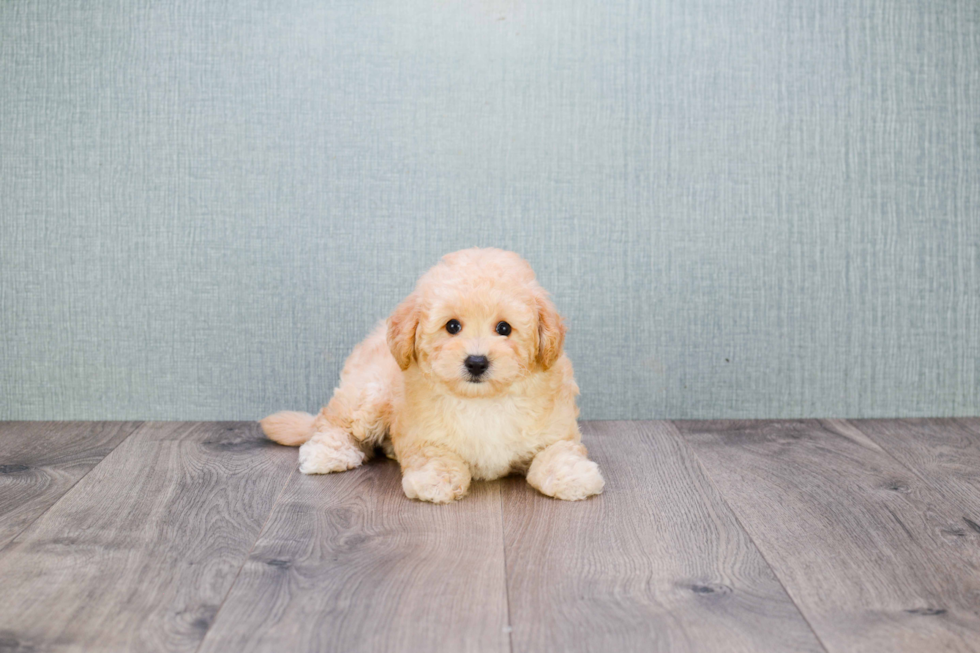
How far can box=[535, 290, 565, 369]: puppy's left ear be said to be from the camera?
5.41 feet

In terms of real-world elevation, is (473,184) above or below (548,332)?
above

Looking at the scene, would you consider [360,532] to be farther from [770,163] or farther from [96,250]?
[770,163]

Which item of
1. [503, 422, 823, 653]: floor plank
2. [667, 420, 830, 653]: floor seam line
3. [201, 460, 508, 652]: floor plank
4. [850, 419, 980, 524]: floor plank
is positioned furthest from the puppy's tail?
[850, 419, 980, 524]: floor plank

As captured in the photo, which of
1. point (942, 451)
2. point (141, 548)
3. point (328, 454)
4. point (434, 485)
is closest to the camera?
point (141, 548)

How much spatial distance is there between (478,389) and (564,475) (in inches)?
9.8

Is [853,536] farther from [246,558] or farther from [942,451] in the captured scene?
[246,558]

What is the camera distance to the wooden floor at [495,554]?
1.13 meters

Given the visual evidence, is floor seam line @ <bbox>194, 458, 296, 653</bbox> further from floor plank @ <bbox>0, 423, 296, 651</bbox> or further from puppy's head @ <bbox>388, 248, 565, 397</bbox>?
puppy's head @ <bbox>388, 248, 565, 397</bbox>

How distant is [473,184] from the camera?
7.41ft

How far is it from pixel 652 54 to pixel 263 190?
1100 millimetres

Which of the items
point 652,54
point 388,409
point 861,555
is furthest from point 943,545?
point 652,54

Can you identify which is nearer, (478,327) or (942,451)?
Result: (478,327)

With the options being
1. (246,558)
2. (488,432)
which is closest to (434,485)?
(488,432)

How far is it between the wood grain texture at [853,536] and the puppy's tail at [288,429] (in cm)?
95
